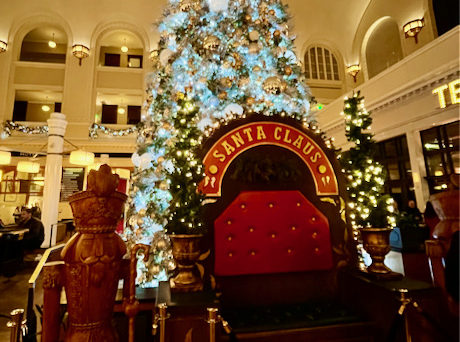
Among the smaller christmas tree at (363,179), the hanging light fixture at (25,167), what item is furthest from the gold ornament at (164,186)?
the hanging light fixture at (25,167)

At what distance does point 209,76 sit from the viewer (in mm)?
3752

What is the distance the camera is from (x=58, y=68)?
11047mm

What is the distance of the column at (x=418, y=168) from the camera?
754 cm

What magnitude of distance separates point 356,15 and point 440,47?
20.3 feet

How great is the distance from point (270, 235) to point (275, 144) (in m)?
0.90

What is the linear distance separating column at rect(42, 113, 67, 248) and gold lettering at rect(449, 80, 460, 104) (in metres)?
10.6

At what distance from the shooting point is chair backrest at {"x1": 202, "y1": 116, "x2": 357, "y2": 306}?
2.35 m

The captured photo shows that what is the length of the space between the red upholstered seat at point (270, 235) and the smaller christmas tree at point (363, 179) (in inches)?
14.0

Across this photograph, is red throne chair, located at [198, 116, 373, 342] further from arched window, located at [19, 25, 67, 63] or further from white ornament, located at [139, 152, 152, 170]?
arched window, located at [19, 25, 67, 63]

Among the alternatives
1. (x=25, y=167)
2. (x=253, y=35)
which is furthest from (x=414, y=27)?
(x=25, y=167)

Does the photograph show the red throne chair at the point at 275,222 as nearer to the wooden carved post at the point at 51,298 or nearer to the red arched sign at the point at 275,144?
the red arched sign at the point at 275,144

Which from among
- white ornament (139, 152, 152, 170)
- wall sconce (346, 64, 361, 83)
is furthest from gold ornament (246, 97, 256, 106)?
wall sconce (346, 64, 361, 83)

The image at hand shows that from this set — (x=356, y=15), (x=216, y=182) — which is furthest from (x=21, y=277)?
(x=356, y=15)

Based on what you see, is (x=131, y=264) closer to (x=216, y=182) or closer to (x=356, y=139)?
(x=216, y=182)
